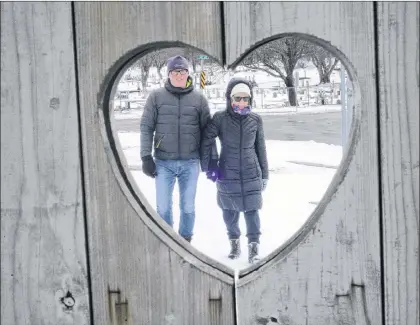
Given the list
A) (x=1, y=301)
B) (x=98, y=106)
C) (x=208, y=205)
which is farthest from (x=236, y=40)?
(x=208, y=205)

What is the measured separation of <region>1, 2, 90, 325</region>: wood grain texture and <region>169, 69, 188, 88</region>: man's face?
3019 millimetres

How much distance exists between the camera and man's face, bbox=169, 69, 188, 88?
393cm

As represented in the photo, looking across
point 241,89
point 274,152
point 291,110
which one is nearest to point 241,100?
point 241,89

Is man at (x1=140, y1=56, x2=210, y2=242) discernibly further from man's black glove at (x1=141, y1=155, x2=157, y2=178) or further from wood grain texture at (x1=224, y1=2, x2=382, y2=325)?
wood grain texture at (x1=224, y1=2, x2=382, y2=325)

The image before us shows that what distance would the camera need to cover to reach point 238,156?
4055 mm

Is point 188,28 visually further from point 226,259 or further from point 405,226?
point 226,259

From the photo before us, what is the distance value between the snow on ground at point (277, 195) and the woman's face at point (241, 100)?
754mm

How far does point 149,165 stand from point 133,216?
327 cm

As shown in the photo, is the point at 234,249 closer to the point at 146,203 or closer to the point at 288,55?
the point at 146,203

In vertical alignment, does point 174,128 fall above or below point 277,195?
above

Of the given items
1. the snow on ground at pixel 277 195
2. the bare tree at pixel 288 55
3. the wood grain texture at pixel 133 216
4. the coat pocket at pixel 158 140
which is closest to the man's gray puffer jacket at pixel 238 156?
the coat pocket at pixel 158 140

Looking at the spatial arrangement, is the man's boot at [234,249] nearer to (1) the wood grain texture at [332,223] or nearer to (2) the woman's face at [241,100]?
(2) the woman's face at [241,100]

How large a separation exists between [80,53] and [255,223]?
353 centimetres

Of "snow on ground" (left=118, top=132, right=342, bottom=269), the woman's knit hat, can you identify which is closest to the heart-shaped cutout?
"snow on ground" (left=118, top=132, right=342, bottom=269)
